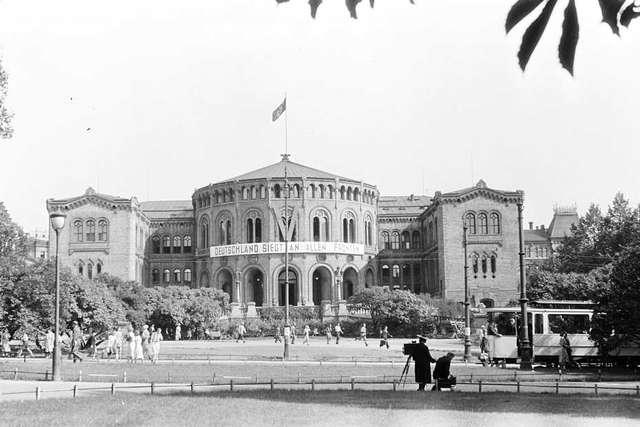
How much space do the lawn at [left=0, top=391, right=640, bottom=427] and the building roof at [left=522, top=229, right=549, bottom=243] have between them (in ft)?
302

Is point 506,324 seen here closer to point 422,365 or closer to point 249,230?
point 422,365

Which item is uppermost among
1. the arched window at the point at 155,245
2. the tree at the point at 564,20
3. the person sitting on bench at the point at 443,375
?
the arched window at the point at 155,245

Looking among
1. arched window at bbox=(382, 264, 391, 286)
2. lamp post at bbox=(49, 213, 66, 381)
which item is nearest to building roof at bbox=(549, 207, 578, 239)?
arched window at bbox=(382, 264, 391, 286)

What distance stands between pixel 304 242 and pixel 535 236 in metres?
45.8

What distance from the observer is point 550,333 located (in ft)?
105

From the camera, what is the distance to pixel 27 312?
1342 inches

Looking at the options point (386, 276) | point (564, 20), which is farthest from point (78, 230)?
point (564, 20)

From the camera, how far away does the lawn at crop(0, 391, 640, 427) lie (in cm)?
1259

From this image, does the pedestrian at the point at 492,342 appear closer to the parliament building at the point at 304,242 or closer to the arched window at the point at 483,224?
the parliament building at the point at 304,242

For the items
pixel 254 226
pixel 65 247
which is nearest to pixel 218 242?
pixel 254 226

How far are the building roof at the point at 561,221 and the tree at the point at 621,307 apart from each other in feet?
254

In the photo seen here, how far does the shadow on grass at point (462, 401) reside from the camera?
1401cm

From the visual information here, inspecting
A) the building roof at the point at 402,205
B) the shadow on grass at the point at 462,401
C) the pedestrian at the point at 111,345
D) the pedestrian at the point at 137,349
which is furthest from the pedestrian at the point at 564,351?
the building roof at the point at 402,205

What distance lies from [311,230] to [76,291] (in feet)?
120
